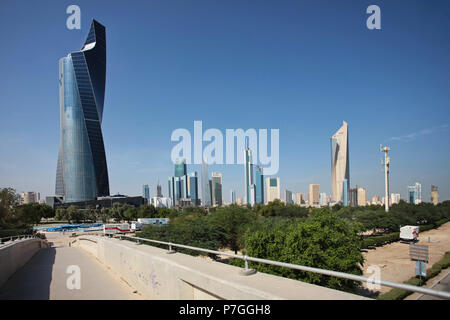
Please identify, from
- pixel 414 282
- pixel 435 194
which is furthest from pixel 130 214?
pixel 435 194

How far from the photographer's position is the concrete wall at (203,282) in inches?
114

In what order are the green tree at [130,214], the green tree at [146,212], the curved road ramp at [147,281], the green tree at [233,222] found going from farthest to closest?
1. the green tree at [130,214]
2. the green tree at [146,212]
3. the green tree at [233,222]
4. the curved road ramp at [147,281]

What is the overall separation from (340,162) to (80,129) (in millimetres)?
149802

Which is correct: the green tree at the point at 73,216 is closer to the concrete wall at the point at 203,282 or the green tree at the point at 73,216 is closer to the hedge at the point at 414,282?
the hedge at the point at 414,282

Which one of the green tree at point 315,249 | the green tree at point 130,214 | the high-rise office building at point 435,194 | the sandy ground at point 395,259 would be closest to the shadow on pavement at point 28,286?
the green tree at point 315,249

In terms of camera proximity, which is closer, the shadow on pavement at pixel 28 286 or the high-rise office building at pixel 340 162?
the shadow on pavement at pixel 28 286

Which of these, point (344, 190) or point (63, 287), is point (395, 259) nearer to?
point (63, 287)

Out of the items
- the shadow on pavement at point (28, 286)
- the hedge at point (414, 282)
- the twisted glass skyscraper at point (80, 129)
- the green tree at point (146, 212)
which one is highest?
the twisted glass skyscraper at point (80, 129)

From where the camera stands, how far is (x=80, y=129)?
98.3 meters

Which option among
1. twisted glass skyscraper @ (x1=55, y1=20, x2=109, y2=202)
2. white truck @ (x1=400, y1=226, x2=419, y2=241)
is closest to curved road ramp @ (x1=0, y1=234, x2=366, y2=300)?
white truck @ (x1=400, y1=226, x2=419, y2=241)

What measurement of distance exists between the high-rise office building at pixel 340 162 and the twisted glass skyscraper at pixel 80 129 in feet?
459
